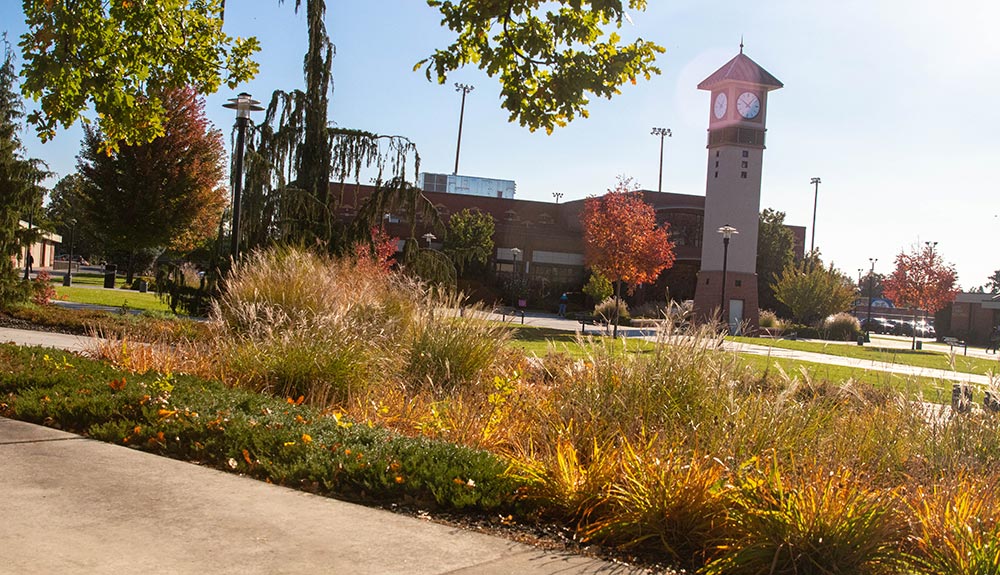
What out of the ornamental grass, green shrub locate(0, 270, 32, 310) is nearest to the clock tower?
green shrub locate(0, 270, 32, 310)

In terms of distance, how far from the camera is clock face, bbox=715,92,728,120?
134ft

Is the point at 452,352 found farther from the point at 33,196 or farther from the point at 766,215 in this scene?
the point at 766,215

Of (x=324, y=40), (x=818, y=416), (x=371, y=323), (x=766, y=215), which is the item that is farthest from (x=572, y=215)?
(x=818, y=416)

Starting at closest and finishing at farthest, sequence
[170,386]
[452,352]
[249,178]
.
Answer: [170,386], [452,352], [249,178]

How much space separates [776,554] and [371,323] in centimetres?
701

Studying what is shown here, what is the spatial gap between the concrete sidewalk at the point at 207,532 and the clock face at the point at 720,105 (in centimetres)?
3917

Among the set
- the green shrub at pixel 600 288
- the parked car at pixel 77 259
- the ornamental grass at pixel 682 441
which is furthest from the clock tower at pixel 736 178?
the parked car at pixel 77 259

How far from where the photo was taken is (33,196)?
16.5 metres

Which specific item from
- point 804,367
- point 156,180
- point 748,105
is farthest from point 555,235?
point 804,367

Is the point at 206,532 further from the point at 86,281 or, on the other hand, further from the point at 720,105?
the point at 86,281

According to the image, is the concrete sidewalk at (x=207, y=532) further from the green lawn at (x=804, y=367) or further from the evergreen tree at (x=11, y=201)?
the evergreen tree at (x=11, y=201)

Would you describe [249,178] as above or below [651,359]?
above

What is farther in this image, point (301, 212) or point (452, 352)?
point (301, 212)

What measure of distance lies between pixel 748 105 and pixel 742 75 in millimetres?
1495
